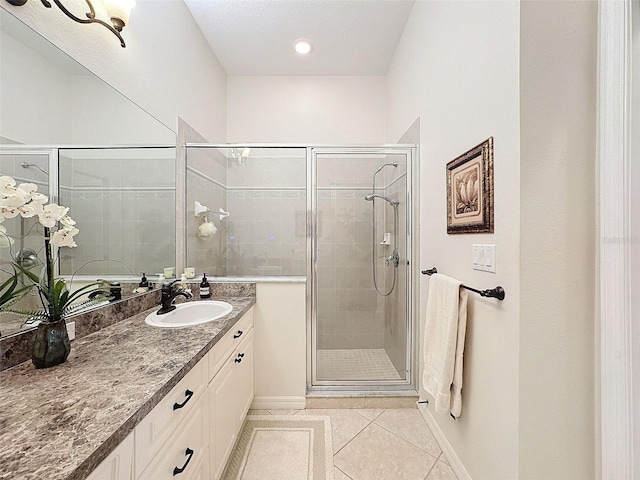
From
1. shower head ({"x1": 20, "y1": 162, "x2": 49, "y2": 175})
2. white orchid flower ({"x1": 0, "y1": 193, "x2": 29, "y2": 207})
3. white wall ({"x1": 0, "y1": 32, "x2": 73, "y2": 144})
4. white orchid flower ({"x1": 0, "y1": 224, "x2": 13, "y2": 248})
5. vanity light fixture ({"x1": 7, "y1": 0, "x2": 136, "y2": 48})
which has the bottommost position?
white orchid flower ({"x1": 0, "y1": 224, "x2": 13, "y2": 248})

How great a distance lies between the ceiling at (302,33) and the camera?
2217mm

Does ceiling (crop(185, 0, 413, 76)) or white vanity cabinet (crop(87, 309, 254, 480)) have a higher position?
ceiling (crop(185, 0, 413, 76))

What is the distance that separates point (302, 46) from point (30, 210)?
8.31 feet

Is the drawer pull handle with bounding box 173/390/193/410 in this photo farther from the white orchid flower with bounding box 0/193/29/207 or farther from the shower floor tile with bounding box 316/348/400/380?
the shower floor tile with bounding box 316/348/400/380

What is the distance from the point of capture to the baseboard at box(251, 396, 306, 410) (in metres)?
2.13

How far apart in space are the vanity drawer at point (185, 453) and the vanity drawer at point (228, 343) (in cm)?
16

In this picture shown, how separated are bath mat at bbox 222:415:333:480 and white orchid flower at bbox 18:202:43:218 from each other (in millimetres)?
1525

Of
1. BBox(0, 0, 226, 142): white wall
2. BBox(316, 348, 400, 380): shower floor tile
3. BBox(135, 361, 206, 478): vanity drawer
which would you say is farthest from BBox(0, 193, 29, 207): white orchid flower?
BBox(316, 348, 400, 380): shower floor tile

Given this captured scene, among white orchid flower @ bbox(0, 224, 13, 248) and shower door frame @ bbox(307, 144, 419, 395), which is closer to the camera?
white orchid flower @ bbox(0, 224, 13, 248)

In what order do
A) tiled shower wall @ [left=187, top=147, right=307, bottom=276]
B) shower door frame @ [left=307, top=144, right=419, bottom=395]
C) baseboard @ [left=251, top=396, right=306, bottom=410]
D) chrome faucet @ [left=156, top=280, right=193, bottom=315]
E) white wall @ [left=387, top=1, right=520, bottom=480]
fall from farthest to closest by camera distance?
tiled shower wall @ [left=187, top=147, right=307, bottom=276] → shower door frame @ [left=307, top=144, right=419, bottom=395] → baseboard @ [left=251, top=396, right=306, bottom=410] → chrome faucet @ [left=156, top=280, right=193, bottom=315] → white wall @ [left=387, top=1, right=520, bottom=480]

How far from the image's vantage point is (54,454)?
575 mm

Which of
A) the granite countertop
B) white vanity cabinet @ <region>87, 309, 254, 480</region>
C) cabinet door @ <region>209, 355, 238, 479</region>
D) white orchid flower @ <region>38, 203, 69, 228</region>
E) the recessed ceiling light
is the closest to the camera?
the granite countertop

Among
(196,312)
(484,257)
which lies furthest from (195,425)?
(484,257)

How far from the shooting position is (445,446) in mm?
1677
